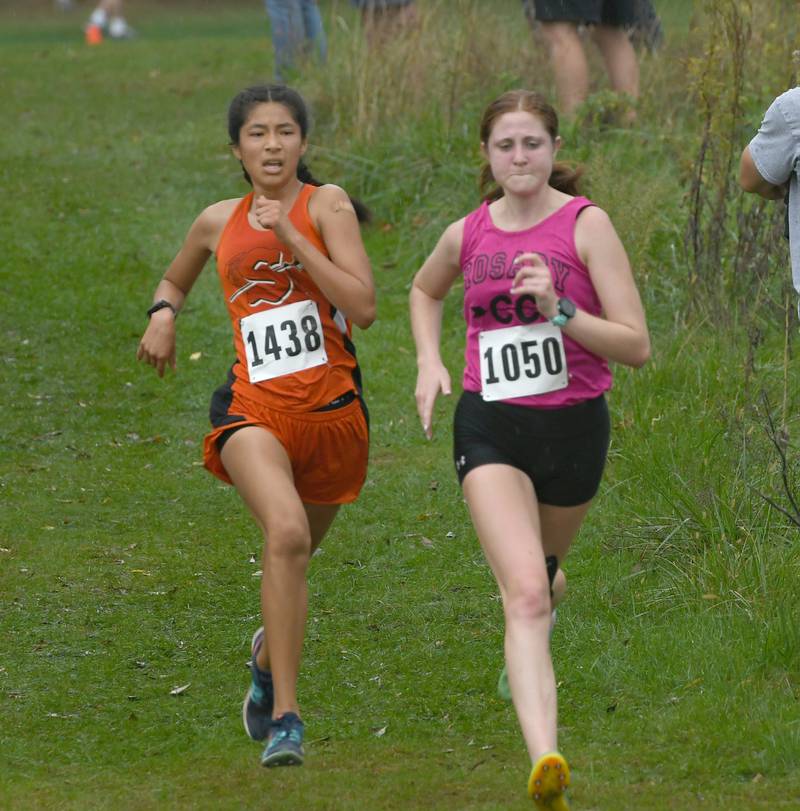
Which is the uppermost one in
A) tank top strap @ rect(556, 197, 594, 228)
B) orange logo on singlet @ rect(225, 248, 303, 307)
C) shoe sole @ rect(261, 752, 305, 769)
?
tank top strap @ rect(556, 197, 594, 228)

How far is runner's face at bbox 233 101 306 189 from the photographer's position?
523cm

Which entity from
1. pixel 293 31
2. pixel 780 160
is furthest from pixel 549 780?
pixel 293 31

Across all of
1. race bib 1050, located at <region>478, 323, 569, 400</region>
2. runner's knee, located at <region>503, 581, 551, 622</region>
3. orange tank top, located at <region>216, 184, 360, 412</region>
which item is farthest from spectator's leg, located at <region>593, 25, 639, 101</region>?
runner's knee, located at <region>503, 581, 551, 622</region>

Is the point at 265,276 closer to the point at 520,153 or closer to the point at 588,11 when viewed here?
the point at 520,153

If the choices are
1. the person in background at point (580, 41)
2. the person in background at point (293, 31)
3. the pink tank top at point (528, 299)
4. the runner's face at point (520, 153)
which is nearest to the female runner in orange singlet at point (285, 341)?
the pink tank top at point (528, 299)

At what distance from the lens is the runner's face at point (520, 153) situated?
4.82 m

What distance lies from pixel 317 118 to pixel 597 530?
6.33 meters

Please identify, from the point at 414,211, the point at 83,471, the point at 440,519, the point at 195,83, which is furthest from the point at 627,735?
the point at 195,83

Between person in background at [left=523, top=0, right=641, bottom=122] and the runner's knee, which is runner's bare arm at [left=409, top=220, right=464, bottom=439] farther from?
person in background at [left=523, top=0, right=641, bottom=122]

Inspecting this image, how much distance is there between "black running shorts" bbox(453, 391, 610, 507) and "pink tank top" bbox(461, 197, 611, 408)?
0.12 ft

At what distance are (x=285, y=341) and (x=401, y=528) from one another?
245 cm

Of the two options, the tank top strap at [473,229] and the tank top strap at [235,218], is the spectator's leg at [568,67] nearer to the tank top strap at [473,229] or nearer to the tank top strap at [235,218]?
the tank top strap at [235,218]

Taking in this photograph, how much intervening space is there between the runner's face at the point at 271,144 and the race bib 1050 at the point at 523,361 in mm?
884

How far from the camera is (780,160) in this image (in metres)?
4.77
